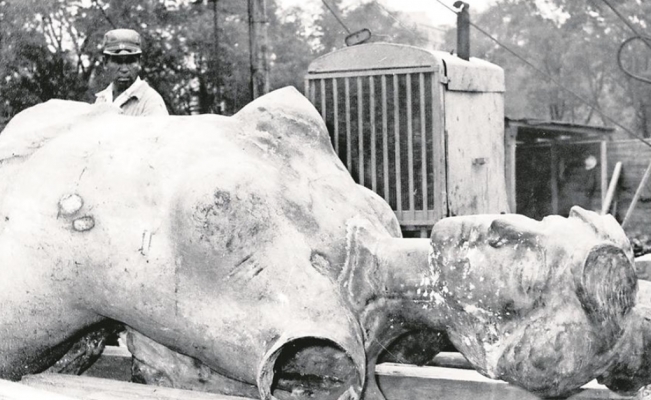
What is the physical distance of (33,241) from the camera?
3051 mm

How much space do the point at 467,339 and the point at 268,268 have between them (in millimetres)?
573

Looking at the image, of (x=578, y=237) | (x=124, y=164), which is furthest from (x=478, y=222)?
(x=124, y=164)

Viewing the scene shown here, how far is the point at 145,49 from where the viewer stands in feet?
43.8

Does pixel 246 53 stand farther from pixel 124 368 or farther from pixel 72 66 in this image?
pixel 124 368

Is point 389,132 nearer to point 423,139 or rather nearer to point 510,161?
point 423,139

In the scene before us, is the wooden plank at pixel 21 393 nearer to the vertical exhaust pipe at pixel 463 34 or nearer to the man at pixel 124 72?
the man at pixel 124 72

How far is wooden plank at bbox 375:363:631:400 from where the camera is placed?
3039 mm

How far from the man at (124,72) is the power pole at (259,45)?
135 inches

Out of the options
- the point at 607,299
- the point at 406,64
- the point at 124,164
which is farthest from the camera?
the point at 406,64

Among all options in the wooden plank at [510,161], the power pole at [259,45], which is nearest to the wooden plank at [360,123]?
the wooden plank at [510,161]

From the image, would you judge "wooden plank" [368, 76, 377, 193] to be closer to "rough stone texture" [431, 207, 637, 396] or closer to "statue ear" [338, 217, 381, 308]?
"statue ear" [338, 217, 381, 308]

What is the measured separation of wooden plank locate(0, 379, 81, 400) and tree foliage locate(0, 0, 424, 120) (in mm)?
8072

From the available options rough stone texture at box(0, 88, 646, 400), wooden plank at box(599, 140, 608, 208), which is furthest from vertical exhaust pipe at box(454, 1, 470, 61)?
wooden plank at box(599, 140, 608, 208)

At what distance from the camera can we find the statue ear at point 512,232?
99.8 inches
